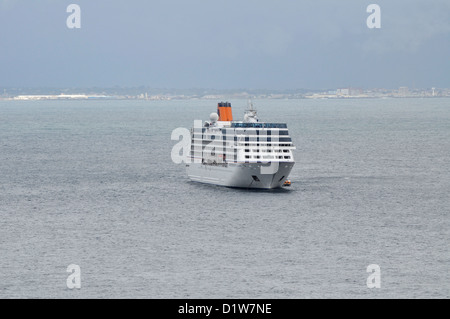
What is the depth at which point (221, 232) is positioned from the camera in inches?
2249

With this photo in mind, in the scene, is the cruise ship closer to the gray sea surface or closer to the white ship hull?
the white ship hull

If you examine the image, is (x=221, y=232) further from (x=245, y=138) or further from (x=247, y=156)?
(x=245, y=138)

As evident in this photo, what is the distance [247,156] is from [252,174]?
66.9 inches

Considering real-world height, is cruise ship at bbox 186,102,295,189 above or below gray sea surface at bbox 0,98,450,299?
above

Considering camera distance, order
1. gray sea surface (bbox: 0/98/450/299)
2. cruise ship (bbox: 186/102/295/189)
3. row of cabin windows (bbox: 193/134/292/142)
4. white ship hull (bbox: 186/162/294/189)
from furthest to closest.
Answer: row of cabin windows (bbox: 193/134/292/142) < cruise ship (bbox: 186/102/295/189) < white ship hull (bbox: 186/162/294/189) < gray sea surface (bbox: 0/98/450/299)

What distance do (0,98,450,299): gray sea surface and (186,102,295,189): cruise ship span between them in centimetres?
139

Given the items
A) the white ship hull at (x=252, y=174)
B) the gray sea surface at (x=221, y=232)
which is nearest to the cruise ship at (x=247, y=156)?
the white ship hull at (x=252, y=174)

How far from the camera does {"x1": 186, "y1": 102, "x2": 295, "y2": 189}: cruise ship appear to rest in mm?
74375

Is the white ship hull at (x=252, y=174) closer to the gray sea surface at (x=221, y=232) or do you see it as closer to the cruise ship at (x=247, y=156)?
the cruise ship at (x=247, y=156)

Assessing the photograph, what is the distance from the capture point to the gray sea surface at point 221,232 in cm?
4453

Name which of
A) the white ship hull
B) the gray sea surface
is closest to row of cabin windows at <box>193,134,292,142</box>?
the white ship hull
